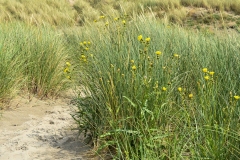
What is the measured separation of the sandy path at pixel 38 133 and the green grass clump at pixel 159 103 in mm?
235

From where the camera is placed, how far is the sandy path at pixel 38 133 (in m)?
3.11

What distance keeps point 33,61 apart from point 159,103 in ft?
8.34

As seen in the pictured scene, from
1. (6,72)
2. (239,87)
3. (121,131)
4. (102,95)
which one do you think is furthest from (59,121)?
(239,87)

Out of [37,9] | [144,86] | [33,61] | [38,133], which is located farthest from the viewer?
[37,9]

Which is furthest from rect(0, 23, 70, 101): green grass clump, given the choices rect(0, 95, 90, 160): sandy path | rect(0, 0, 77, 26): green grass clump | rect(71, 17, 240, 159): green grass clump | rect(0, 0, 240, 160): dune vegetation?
rect(0, 0, 77, 26): green grass clump

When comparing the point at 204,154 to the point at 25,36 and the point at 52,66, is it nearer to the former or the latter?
the point at 52,66

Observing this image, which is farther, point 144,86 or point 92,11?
point 92,11

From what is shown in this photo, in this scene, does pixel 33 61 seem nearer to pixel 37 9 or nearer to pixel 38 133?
pixel 38 133

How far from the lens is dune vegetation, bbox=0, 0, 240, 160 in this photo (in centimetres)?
234

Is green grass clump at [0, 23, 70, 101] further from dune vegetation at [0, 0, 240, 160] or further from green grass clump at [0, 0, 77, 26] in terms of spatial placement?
green grass clump at [0, 0, 77, 26]

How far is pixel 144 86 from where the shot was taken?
2793mm

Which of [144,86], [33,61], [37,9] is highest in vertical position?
[144,86]

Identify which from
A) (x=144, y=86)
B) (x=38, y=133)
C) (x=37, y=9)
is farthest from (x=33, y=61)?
(x=37, y=9)

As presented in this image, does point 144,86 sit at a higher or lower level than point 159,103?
higher
